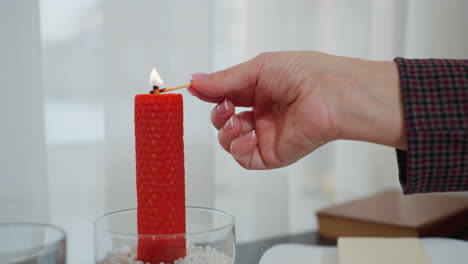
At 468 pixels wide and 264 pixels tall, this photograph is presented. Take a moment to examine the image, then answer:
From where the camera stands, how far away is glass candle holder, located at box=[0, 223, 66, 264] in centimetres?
37

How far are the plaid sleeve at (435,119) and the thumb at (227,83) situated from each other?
0.23 m

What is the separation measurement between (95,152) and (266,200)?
0.43m

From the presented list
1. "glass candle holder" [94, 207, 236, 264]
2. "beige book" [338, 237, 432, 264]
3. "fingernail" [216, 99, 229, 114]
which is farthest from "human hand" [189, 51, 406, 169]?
"glass candle holder" [94, 207, 236, 264]

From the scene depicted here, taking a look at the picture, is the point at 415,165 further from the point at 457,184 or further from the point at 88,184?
the point at 88,184

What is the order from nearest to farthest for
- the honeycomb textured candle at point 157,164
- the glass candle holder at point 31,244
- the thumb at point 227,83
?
the glass candle holder at point 31,244, the honeycomb textured candle at point 157,164, the thumb at point 227,83

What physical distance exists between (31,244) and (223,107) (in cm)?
43

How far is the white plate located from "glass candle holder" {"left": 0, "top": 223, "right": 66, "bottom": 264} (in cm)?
42

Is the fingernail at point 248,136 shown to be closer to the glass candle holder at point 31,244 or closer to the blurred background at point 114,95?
the blurred background at point 114,95

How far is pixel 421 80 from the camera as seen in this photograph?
73cm

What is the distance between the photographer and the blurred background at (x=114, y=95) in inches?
31.0

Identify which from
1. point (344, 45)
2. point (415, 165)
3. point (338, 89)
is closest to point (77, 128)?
point (338, 89)

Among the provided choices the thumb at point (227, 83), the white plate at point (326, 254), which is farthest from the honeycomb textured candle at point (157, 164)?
the white plate at point (326, 254)

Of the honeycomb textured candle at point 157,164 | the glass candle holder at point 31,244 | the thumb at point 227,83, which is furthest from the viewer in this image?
the thumb at point 227,83

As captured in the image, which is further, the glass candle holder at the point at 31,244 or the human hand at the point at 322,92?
the human hand at the point at 322,92
